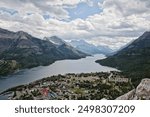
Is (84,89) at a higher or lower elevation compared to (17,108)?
lower

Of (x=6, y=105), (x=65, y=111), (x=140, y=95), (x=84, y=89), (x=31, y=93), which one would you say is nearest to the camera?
(x=65, y=111)

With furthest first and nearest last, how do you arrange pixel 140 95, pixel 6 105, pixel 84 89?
pixel 84 89
pixel 140 95
pixel 6 105

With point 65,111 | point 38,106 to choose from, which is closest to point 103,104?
point 65,111

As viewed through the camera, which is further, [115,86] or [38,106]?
[115,86]

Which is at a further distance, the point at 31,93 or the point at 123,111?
the point at 31,93

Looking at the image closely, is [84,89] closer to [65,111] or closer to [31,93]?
[31,93]

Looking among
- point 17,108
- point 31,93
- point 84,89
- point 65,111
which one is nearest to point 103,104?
point 65,111

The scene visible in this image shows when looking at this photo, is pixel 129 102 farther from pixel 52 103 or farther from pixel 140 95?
pixel 140 95

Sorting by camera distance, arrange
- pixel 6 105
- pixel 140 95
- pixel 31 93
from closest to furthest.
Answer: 1. pixel 6 105
2. pixel 140 95
3. pixel 31 93

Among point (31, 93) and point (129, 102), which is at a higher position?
point (129, 102)
